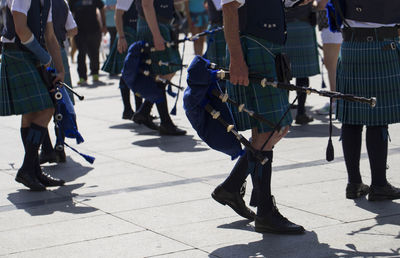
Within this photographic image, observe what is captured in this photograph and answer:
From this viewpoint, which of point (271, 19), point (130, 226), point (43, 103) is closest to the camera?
point (271, 19)

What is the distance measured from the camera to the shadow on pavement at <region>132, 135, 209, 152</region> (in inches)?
305

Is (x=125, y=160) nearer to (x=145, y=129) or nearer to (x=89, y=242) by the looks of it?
(x=145, y=129)

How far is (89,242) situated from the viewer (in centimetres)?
479

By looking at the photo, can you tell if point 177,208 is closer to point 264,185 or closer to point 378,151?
point 264,185

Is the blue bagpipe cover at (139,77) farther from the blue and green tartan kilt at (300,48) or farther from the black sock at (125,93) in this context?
the blue and green tartan kilt at (300,48)

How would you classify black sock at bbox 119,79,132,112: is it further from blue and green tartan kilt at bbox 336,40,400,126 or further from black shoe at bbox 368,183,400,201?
black shoe at bbox 368,183,400,201

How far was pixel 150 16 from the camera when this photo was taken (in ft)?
26.8

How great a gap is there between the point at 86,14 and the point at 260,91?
10042 millimetres

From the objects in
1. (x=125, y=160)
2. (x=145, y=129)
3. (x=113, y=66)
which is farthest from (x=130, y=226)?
(x=113, y=66)

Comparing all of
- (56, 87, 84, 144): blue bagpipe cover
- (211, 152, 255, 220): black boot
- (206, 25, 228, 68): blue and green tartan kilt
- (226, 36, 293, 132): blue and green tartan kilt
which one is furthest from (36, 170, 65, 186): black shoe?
(206, 25, 228, 68): blue and green tartan kilt

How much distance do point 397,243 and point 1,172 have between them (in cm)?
378

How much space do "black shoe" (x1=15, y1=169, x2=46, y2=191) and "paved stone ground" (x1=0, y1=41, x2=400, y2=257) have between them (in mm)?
73

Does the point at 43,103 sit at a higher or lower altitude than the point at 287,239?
higher

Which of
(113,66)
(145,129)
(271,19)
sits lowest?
(145,129)
